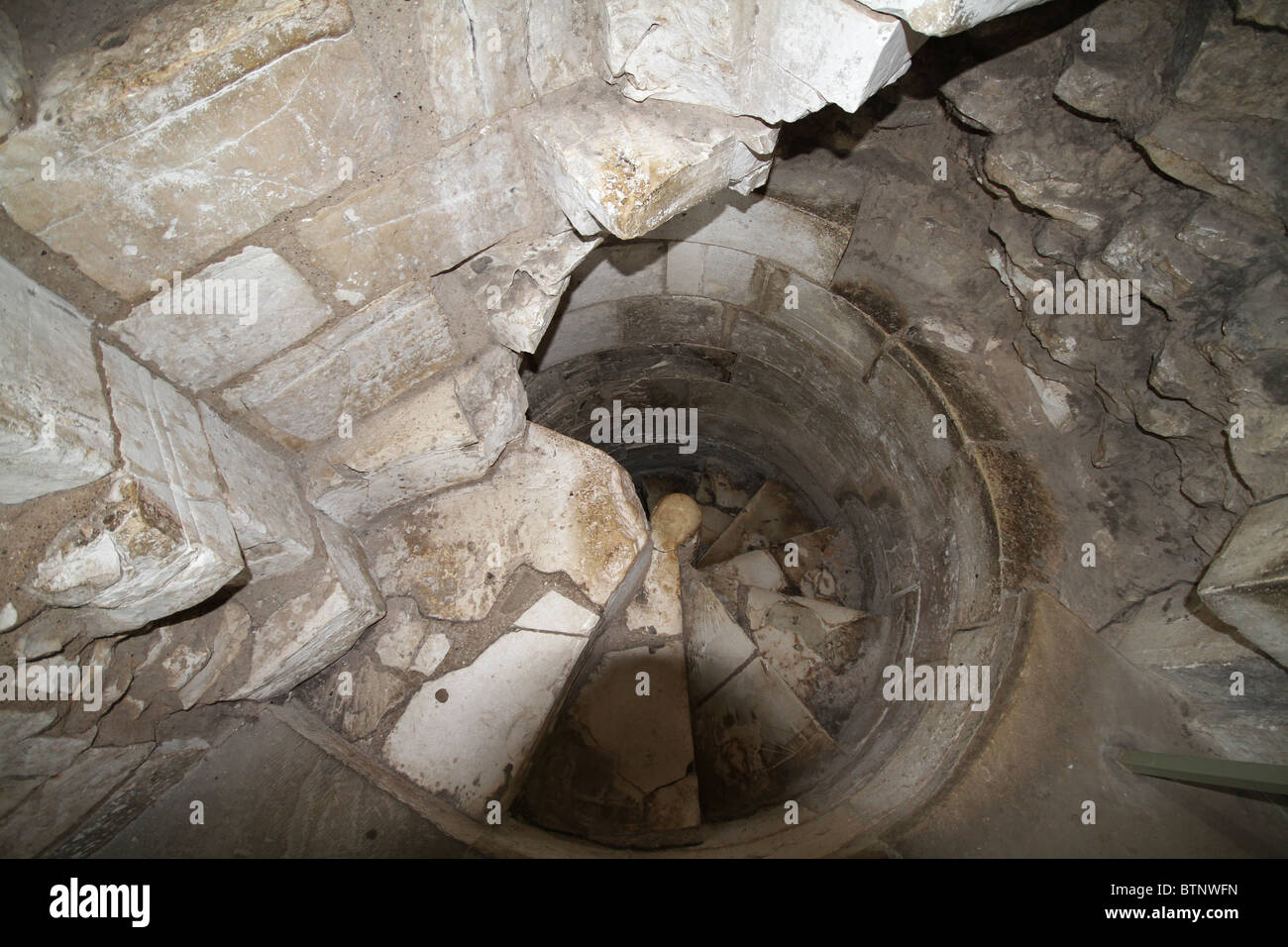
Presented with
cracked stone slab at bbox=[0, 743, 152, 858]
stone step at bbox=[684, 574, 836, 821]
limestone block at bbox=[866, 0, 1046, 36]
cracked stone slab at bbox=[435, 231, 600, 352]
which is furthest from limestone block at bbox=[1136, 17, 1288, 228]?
cracked stone slab at bbox=[0, 743, 152, 858]

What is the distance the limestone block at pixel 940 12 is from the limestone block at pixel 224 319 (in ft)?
5.47

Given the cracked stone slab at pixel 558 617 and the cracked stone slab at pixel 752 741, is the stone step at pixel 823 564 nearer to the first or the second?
the cracked stone slab at pixel 752 741

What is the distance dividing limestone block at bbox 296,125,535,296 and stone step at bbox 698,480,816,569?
325 centimetres

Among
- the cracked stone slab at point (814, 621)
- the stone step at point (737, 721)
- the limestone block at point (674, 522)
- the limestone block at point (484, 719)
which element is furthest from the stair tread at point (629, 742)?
the cracked stone slab at point (814, 621)

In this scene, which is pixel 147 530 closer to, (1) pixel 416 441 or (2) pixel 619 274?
(1) pixel 416 441

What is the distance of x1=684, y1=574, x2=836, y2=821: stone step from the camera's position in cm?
346

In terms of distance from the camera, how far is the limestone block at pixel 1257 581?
181 cm

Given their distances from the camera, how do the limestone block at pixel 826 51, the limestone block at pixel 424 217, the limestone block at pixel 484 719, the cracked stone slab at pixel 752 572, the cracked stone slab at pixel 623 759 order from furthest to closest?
1. the cracked stone slab at pixel 752 572
2. the cracked stone slab at pixel 623 759
3. the limestone block at pixel 484 719
4. the limestone block at pixel 424 217
5. the limestone block at pixel 826 51

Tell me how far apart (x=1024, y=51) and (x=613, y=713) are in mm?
3256

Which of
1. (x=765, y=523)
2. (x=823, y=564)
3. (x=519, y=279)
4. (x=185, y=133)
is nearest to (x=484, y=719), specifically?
(x=519, y=279)

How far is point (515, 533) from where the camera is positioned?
289 cm

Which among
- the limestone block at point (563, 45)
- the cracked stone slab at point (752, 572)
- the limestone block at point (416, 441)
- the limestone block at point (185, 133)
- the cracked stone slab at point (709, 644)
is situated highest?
the limestone block at point (563, 45)
